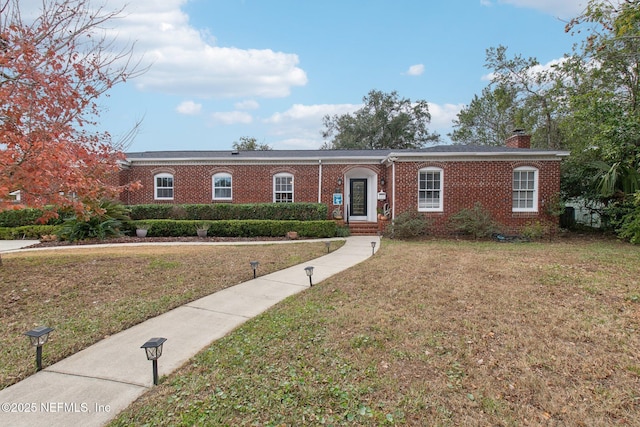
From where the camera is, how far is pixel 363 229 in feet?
47.0

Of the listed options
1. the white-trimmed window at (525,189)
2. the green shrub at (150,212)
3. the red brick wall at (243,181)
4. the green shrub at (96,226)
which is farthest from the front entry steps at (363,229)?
the green shrub at (96,226)

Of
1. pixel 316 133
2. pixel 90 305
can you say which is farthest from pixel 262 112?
pixel 90 305

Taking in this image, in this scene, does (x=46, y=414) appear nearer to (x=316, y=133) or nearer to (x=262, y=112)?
(x=262, y=112)

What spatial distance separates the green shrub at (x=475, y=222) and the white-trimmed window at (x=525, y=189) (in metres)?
1.57

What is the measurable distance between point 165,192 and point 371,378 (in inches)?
597

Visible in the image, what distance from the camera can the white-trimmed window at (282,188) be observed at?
15.7 metres

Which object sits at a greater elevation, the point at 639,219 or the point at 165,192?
the point at 165,192

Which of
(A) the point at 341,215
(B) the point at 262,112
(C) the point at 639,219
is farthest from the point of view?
(B) the point at 262,112

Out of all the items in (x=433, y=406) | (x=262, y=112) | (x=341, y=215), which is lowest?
(x=433, y=406)

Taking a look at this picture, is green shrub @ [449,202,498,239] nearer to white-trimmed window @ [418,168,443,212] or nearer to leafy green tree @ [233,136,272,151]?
white-trimmed window @ [418,168,443,212]

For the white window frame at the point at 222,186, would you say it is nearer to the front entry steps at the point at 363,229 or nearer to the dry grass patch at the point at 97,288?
the front entry steps at the point at 363,229

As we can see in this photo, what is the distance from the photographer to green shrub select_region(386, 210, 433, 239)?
12.3 metres

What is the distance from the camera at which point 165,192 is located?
15945 mm

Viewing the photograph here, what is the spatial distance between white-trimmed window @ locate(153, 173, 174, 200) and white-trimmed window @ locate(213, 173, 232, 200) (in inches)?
80.7
